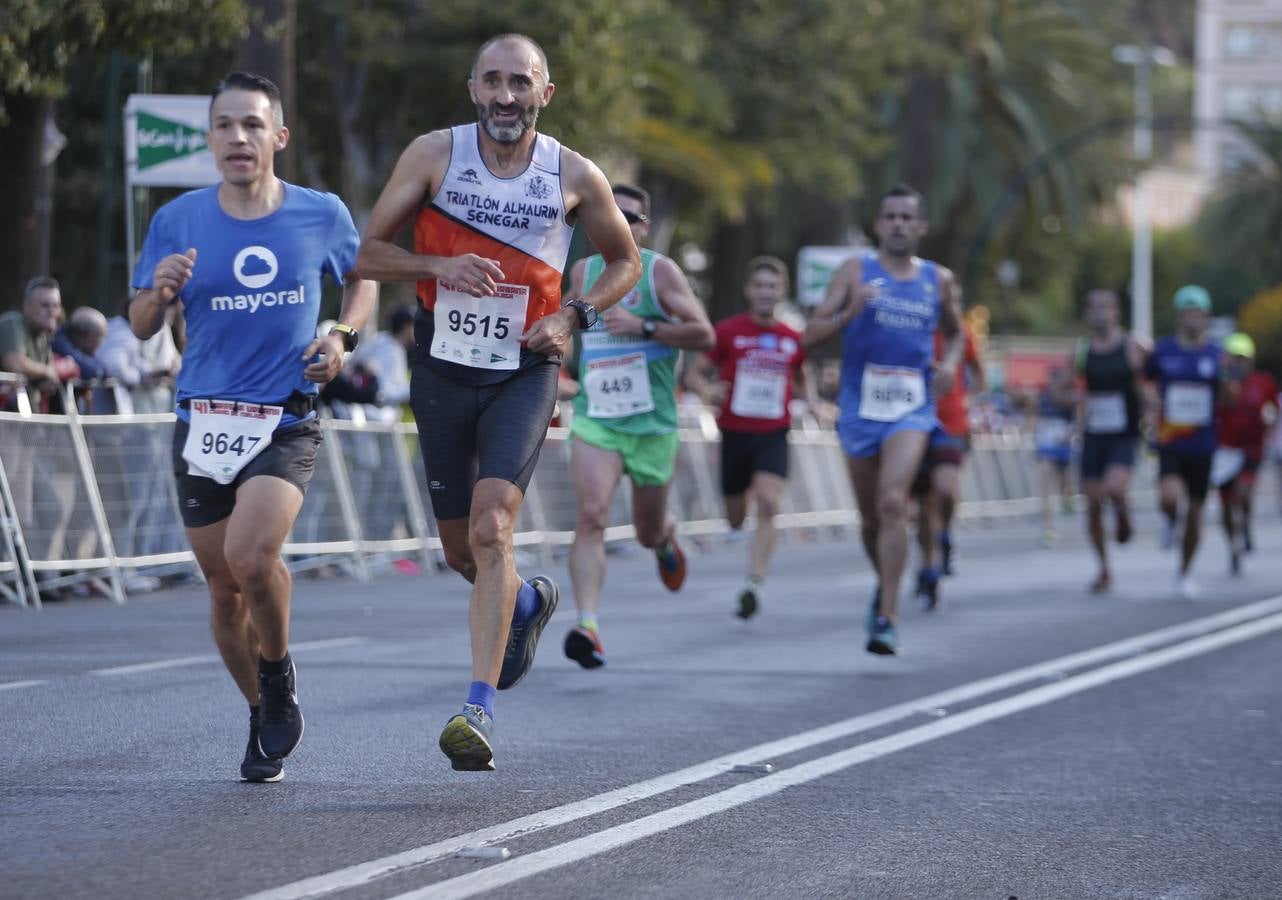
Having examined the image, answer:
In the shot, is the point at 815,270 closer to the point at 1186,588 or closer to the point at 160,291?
the point at 1186,588

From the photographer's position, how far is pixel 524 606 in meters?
7.19

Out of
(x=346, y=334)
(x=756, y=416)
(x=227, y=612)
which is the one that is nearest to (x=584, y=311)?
(x=346, y=334)

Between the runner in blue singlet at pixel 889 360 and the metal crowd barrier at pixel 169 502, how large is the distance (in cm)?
488

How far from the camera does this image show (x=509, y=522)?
22.4 ft

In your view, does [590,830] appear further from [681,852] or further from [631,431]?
[631,431]

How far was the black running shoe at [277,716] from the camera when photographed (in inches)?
263

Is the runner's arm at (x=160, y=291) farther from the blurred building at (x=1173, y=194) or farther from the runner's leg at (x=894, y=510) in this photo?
the blurred building at (x=1173, y=194)

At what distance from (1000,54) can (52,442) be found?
28.2m

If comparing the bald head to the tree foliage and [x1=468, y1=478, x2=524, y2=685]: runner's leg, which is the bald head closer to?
[x1=468, y1=478, x2=524, y2=685]: runner's leg

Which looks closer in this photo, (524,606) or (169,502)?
(524,606)

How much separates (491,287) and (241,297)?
0.71 metres

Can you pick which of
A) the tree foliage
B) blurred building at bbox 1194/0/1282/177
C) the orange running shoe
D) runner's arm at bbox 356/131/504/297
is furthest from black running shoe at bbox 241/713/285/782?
blurred building at bbox 1194/0/1282/177

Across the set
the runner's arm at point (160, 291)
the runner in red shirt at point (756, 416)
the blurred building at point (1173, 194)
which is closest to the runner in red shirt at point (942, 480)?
the runner in red shirt at point (756, 416)

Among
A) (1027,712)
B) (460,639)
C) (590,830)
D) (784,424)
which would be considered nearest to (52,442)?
(460,639)
